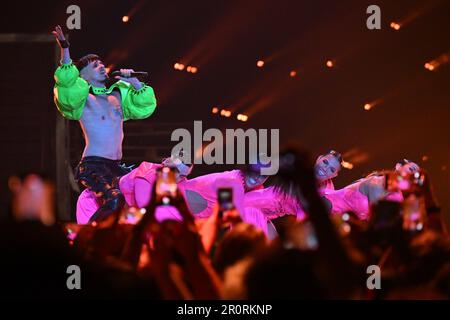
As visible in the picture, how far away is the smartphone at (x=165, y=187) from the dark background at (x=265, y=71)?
3.85 metres

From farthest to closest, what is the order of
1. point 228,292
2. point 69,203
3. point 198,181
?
point 69,203, point 198,181, point 228,292

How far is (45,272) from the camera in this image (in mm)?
2199

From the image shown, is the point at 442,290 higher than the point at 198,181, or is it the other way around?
the point at 198,181

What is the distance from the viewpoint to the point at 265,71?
22.2 ft

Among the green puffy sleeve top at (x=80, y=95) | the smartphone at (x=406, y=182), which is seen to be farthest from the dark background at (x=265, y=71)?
the smartphone at (x=406, y=182)

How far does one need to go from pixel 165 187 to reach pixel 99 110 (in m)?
2.97

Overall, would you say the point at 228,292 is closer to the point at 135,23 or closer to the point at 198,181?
the point at 198,181

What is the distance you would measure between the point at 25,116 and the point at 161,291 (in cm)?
466

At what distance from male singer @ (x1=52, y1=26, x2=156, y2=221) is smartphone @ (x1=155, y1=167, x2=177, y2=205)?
2350 millimetres

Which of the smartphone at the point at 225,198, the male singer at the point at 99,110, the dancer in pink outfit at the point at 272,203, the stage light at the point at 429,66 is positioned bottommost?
the smartphone at the point at 225,198

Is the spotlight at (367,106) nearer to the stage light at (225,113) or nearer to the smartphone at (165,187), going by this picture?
the stage light at (225,113)

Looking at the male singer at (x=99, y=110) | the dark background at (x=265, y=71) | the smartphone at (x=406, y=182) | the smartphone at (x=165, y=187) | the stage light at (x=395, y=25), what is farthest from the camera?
the stage light at (x=395, y=25)

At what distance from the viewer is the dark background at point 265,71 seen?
258 inches

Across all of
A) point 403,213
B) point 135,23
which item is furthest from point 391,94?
point 403,213
